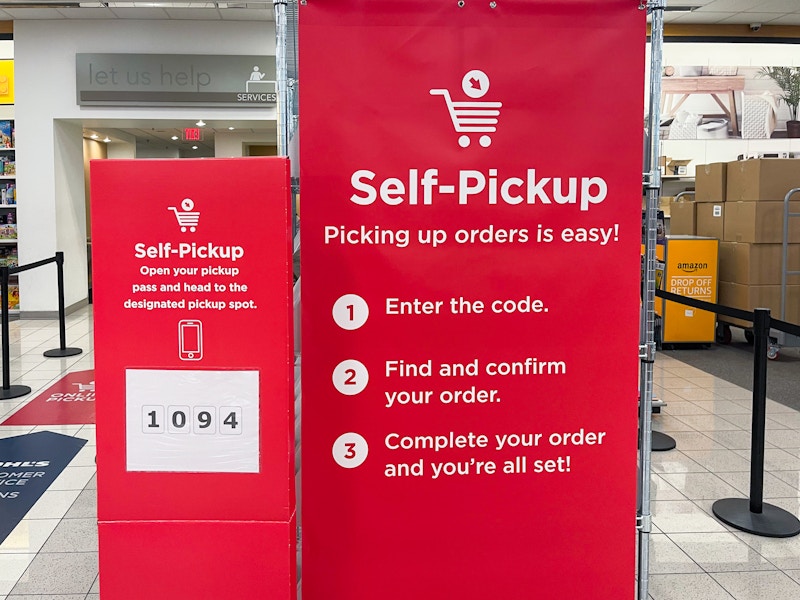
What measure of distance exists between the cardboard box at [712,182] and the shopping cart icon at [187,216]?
7.09 meters

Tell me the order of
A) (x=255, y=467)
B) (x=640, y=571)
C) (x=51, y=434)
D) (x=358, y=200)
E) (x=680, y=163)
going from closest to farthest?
1. (x=255, y=467)
2. (x=358, y=200)
3. (x=640, y=571)
4. (x=51, y=434)
5. (x=680, y=163)

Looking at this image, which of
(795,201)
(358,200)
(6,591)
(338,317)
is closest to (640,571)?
(338,317)

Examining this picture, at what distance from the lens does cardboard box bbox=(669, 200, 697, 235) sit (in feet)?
27.7

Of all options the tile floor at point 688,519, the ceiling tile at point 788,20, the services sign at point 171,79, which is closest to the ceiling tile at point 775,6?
the ceiling tile at point 788,20

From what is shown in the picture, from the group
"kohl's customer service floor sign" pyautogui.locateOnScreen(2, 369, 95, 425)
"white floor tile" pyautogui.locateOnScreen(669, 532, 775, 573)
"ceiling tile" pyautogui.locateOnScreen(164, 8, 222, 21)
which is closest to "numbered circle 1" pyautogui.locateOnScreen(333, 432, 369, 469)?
"white floor tile" pyautogui.locateOnScreen(669, 532, 775, 573)

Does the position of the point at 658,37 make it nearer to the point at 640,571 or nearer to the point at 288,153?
the point at 288,153

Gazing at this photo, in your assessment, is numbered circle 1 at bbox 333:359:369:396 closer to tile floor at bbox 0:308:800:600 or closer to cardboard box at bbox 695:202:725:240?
tile floor at bbox 0:308:800:600

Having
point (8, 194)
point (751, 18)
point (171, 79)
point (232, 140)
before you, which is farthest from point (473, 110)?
point (232, 140)

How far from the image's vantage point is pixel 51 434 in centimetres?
471

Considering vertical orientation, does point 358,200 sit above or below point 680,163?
below

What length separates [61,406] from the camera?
A: 536 centimetres

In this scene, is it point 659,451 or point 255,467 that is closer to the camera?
point 255,467

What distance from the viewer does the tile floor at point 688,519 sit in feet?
9.18

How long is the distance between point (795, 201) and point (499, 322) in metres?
6.25
